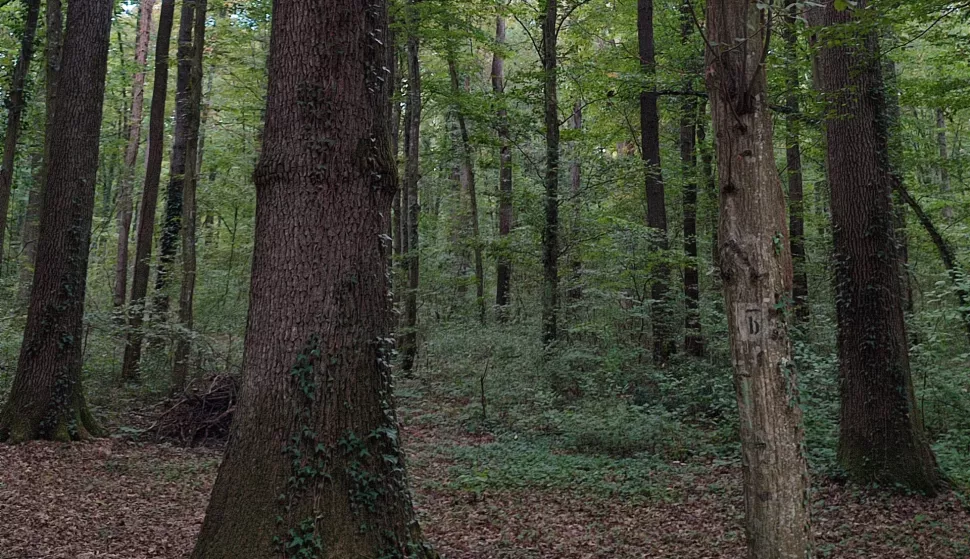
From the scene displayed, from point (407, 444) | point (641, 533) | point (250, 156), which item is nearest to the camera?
A: point (641, 533)

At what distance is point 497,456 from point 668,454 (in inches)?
92.4

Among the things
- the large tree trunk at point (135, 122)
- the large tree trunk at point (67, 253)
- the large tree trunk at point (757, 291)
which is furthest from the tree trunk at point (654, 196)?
the large tree trunk at point (135, 122)

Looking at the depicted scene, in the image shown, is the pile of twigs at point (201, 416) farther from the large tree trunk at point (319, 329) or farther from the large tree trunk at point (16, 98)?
the large tree trunk at point (319, 329)

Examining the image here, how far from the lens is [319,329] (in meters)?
4.41

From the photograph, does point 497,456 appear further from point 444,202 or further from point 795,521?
point 444,202

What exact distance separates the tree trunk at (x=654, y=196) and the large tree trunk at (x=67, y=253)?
924 centimetres

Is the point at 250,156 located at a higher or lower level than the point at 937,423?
higher

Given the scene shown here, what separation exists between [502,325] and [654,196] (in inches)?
196

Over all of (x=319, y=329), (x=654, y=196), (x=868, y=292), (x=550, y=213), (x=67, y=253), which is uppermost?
(x=654, y=196)

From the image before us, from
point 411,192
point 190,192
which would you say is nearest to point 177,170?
point 190,192

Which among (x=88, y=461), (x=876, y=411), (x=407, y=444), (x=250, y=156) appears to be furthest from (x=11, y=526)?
(x=250, y=156)

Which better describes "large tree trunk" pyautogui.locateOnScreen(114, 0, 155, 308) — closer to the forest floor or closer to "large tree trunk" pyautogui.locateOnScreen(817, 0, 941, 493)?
the forest floor

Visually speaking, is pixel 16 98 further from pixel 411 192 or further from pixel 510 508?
pixel 510 508

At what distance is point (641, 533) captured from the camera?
6.55 metres
